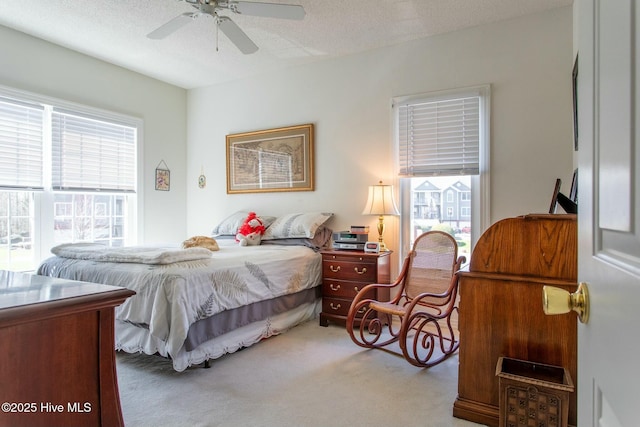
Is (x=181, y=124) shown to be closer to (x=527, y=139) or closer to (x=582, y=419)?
(x=527, y=139)

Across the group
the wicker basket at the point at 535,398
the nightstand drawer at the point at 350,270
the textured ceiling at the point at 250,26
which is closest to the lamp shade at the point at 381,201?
the nightstand drawer at the point at 350,270

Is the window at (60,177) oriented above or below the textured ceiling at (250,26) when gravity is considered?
below

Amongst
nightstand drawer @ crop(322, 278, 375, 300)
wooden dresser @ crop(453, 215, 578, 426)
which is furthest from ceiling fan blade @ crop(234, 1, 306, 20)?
nightstand drawer @ crop(322, 278, 375, 300)

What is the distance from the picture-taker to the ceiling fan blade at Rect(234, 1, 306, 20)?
2.51 metres

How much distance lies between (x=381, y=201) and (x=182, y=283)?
6.72 feet

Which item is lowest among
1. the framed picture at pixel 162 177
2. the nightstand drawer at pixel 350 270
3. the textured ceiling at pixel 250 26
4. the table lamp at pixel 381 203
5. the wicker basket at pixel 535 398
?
the wicker basket at pixel 535 398

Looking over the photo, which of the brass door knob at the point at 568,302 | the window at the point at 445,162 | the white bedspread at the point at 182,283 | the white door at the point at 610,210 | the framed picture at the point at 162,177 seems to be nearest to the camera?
the white door at the point at 610,210

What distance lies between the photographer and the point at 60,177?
4035mm

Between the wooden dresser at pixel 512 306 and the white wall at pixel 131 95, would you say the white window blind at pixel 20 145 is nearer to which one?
the white wall at pixel 131 95

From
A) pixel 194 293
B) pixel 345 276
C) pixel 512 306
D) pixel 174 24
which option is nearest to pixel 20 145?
pixel 174 24

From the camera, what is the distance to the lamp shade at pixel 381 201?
12.2ft

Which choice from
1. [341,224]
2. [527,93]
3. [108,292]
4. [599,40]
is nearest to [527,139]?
[527,93]

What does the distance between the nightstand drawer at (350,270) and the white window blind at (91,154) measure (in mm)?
2787

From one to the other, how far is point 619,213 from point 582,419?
0.44m
